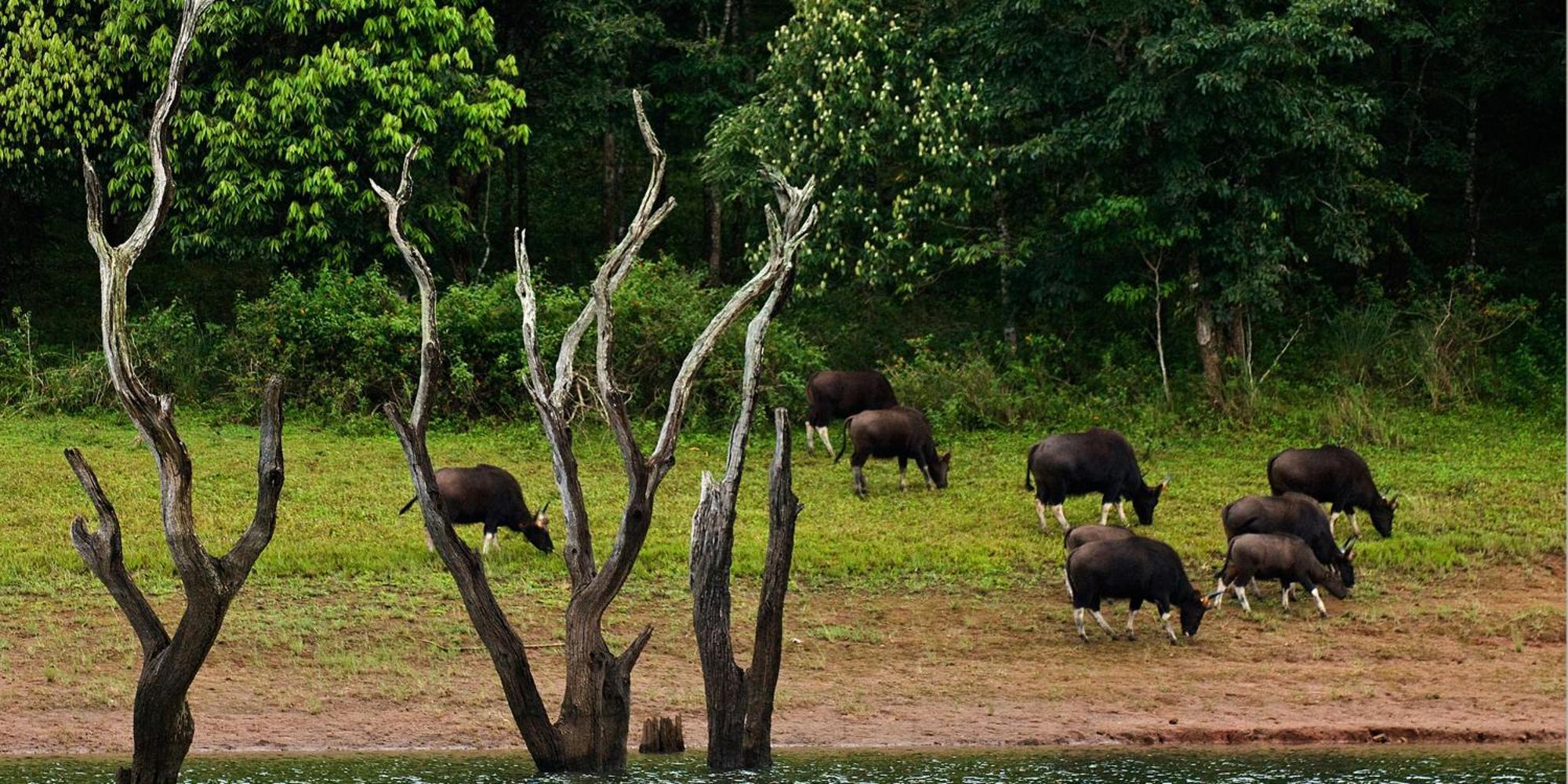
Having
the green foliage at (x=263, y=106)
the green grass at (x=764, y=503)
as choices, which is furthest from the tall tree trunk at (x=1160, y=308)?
the green foliage at (x=263, y=106)

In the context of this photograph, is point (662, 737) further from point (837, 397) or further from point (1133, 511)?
point (837, 397)

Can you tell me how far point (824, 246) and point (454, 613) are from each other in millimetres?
10488

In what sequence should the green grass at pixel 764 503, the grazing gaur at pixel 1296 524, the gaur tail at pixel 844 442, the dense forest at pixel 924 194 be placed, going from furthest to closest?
the dense forest at pixel 924 194, the gaur tail at pixel 844 442, the green grass at pixel 764 503, the grazing gaur at pixel 1296 524

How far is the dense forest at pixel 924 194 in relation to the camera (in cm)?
2495

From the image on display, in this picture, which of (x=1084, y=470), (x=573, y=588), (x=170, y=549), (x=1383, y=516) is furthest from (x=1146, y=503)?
(x=170, y=549)

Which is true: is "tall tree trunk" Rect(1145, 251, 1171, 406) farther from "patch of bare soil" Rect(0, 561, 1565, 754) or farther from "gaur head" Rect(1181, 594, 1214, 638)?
"gaur head" Rect(1181, 594, 1214, 638)

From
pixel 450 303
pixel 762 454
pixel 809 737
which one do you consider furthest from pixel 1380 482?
pixel 450 303

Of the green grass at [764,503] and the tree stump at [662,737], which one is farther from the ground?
the green grass at [764,503]

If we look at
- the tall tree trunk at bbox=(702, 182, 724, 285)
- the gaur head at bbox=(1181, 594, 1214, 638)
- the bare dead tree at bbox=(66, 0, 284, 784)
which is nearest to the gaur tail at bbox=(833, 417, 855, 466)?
the gaur head at bbox=(1181, 594, 1214, 638)

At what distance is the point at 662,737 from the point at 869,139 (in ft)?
44.0

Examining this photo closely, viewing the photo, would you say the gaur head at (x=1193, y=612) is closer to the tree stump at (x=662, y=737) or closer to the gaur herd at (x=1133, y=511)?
the gaur herd at (x=1133, y=511)

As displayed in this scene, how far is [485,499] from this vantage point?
1809 centimetres

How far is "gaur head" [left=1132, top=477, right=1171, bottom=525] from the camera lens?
19.6 metres

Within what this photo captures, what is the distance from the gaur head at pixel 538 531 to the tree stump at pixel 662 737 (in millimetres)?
4970
